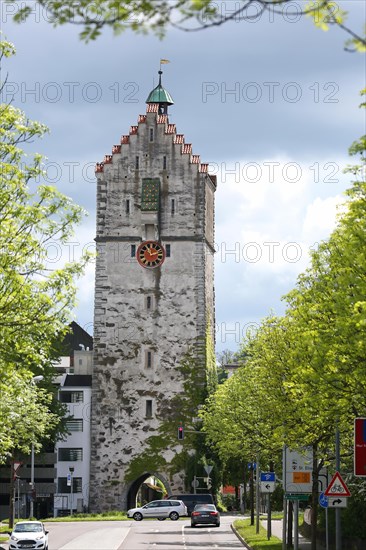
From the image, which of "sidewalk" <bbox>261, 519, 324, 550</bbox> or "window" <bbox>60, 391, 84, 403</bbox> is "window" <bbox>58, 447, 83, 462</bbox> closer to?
"window" <bbox>60, 391, 84, 403</bbox>

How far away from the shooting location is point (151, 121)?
94.3 m

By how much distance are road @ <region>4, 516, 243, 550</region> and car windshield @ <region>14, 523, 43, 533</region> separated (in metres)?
1.87

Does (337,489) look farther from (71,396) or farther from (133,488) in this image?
(71,396)

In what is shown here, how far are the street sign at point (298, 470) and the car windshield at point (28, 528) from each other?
35.8 ft

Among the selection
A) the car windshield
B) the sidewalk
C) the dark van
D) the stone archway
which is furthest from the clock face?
the car windshield

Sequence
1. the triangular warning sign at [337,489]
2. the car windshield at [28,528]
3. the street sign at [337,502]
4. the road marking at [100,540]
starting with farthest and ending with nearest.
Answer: the road marking at [100,540] → the car windshield at [28,528] → the street sign at [337,502] → the triangular warning sign at [337,489]

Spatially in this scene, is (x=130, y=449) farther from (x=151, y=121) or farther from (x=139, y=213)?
(x=151, y=121)

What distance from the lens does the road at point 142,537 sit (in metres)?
47.3


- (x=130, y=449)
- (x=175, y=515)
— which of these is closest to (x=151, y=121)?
(x=130, y=449)

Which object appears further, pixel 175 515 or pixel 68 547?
pixel 175 515

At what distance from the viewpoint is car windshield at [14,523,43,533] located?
43.8m

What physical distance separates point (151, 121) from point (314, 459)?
58.1 meters

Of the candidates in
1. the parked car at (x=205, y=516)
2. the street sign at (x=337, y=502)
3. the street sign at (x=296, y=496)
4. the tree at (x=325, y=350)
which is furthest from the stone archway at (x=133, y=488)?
the street sign at (x=337, y=502)

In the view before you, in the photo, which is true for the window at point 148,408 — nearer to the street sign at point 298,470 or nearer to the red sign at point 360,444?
the street sign at point 298,470
